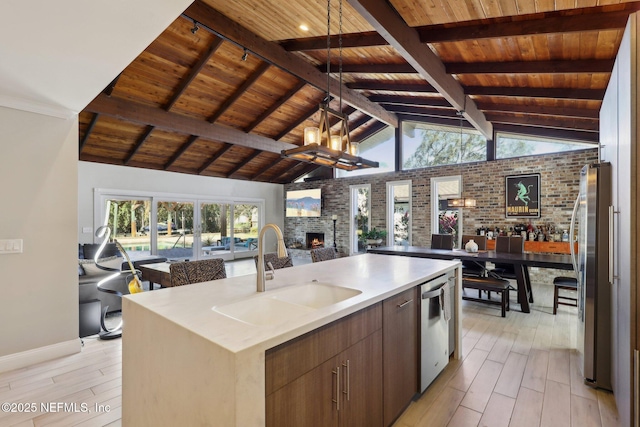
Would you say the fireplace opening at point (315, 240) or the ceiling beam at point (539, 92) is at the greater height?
the ceiling beam at point (539, 92)

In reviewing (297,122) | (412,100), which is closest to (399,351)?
(412,100)

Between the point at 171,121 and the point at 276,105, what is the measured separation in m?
2.10

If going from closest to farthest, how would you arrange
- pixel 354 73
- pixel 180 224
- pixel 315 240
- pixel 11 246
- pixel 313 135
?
1. pixel 11 246
2. pixel 313 135
3. pixel 354 73
4. pixel 180 224
5. pixel 315 240

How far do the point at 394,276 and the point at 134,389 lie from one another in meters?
1.65

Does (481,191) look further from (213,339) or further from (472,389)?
(213,339)

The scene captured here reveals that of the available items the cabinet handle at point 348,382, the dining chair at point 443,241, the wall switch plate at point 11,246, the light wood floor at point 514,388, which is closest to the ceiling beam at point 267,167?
the dining chair at point 443,241

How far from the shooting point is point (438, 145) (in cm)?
728

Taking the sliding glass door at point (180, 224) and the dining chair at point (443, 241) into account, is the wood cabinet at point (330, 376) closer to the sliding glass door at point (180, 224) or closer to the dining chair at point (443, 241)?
the dining chair at point (443, 241)

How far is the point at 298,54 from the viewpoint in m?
5.17

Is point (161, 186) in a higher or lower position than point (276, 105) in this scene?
lower

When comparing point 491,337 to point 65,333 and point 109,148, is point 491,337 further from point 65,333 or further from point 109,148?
point 109,148

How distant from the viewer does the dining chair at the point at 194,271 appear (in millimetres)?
2775

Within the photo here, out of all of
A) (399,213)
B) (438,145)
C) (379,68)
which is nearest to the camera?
(379,68)

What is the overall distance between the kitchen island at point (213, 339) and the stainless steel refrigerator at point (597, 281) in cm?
133
